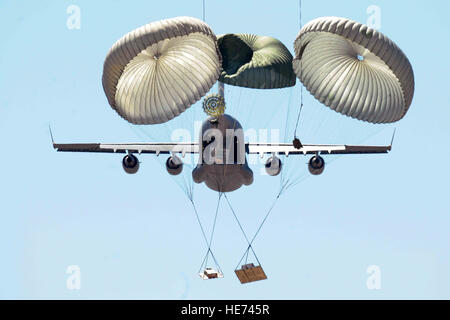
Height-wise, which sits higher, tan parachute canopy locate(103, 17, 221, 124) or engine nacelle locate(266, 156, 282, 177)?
tan parachute canopy locate(103, 17, 221, 124)

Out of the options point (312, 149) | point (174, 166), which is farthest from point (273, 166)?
point (174, 166)

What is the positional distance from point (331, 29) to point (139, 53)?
10.8 metres

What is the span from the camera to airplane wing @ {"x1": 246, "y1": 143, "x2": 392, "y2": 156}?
69.4 meters

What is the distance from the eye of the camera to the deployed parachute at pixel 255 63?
59.1m

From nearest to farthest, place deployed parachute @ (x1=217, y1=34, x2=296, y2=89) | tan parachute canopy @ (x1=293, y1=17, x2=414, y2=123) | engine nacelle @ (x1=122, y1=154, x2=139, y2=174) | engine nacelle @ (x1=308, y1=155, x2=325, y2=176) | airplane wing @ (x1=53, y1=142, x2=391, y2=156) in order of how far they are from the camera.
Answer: tan parachute canopy @ (x1=293, y1=17, x2=414, y2=123) < deployed parachute @ (x1=217, y1=34, x2=296, y2=89) < engine nacelle @ (x1=308, y1=155, x2=325, y2=176) < engine nacelle @ (x1=122, y1=154, x2=139, y2=174) < airplane wing @ (x1=53, y1=142, x2=391, y2=156)

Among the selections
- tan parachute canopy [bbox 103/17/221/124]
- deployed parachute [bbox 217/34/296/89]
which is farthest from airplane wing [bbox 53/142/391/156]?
tan parachute canopy [bbox 103/17/221/124]

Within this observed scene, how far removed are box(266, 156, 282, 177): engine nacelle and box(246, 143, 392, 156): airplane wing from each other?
3654mm

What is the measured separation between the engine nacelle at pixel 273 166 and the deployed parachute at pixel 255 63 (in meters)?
5.96

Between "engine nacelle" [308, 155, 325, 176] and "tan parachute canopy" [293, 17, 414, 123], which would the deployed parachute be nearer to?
"tan parachute canopy" [293, 17, 414, 123]

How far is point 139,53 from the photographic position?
55562 mm

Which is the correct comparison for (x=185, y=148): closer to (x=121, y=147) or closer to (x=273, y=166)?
(x=121, y=147)
